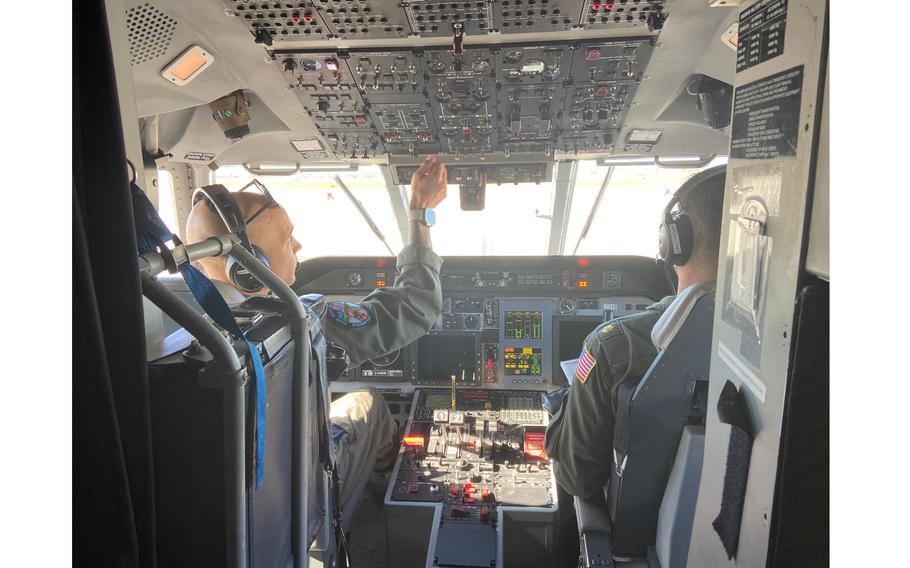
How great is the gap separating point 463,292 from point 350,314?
1.52m

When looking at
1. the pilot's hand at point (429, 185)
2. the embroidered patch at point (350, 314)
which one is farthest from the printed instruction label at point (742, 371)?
the pilot's hand at point (429, 185)

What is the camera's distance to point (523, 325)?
11.4 feet

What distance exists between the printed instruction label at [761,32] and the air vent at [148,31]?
1.41m

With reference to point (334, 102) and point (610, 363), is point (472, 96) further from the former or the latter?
point (610, 363)

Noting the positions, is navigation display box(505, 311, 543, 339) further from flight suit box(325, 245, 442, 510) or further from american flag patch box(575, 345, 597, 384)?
american flag patch box(575, 345, 597, 384)

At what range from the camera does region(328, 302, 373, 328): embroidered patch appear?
203 cm

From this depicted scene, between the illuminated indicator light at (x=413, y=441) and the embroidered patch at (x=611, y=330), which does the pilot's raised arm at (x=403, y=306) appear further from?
the illuminated indicator light at (x=413, y=441)

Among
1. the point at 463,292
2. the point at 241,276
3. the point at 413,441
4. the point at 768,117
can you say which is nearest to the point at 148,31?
the point at 241,276

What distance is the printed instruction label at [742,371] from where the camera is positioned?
32.2 inches

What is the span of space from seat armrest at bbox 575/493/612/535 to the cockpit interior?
0.04ft

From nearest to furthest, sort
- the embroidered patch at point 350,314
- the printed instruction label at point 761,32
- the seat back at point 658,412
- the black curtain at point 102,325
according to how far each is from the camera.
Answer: the black curtain at point 102,325
the printed instruction label at point 761,32
the seat back at point 658,412
the embroidered patch at point 350,314

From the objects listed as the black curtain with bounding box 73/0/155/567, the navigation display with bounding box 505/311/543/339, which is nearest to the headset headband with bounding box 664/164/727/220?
the black curtain with bounding box 73/0/155/567

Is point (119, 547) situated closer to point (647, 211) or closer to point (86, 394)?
point (86, 394)

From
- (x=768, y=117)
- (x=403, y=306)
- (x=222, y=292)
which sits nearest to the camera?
(x=768, y=117)
